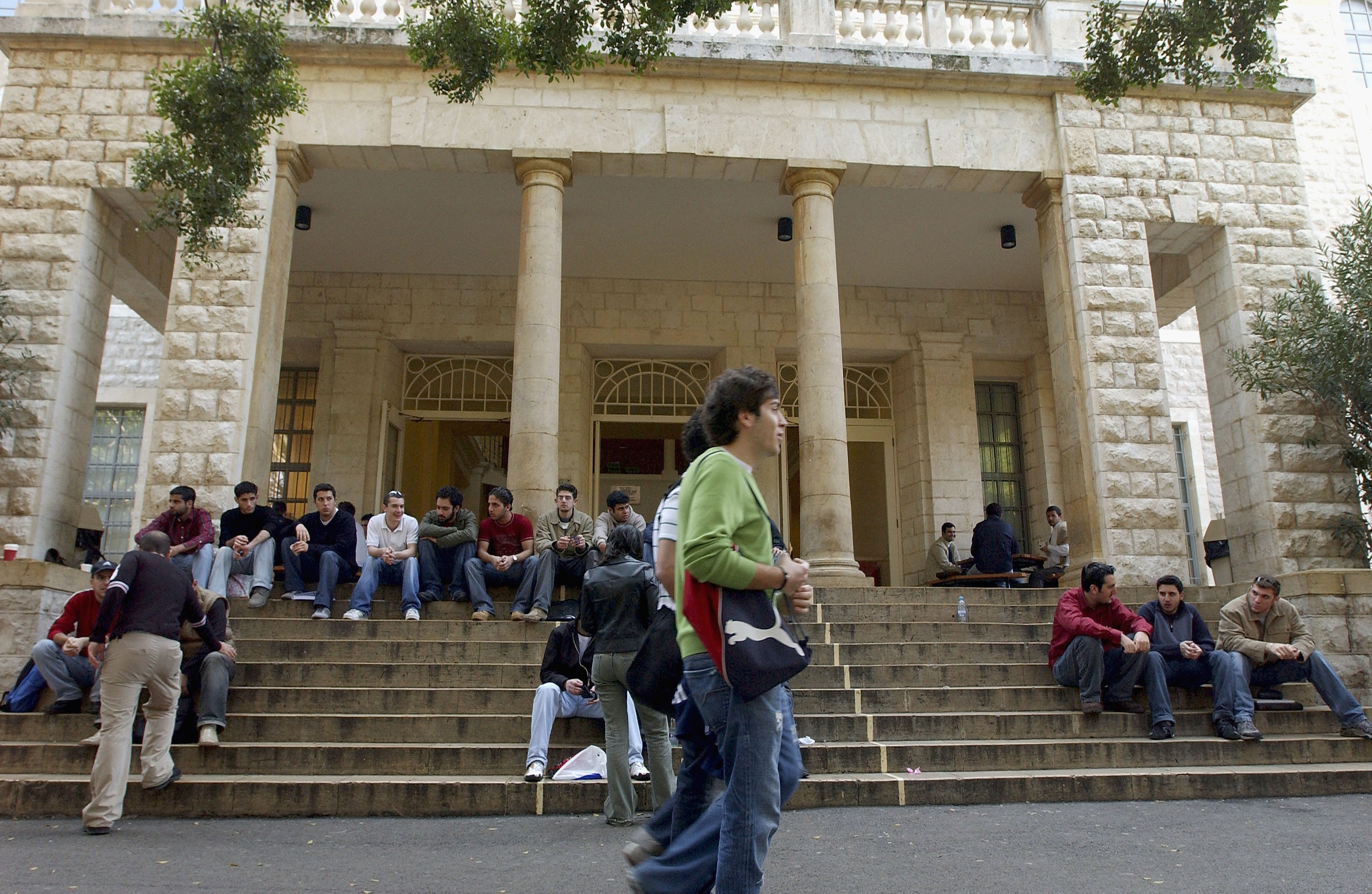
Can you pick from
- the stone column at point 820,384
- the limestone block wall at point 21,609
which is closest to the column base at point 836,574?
the stone column at point 820,384

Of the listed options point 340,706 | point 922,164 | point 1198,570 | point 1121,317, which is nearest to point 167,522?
point 340,706

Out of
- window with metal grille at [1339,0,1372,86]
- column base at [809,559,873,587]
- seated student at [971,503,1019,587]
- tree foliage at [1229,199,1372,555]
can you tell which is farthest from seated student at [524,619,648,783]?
window with metal grille at [1339,0,1372,86]

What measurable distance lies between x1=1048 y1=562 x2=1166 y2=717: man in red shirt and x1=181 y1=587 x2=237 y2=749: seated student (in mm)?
5863

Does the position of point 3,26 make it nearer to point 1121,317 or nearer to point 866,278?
point 866,278

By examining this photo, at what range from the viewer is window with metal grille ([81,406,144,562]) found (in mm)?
16094

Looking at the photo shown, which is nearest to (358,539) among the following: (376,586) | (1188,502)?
(376,586)

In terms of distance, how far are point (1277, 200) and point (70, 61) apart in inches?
542

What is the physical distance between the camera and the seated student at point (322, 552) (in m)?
8.32

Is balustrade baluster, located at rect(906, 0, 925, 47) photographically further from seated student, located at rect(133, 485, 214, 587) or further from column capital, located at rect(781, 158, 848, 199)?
seated student, located at rect(133, 485, 214, 587)

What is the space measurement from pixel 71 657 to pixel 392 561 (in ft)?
8.56

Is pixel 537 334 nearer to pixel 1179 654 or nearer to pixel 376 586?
pixel 376 586

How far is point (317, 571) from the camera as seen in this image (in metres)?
8.70

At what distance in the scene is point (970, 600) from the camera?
30.2ft

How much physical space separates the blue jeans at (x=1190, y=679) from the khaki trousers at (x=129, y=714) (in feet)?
20.8
